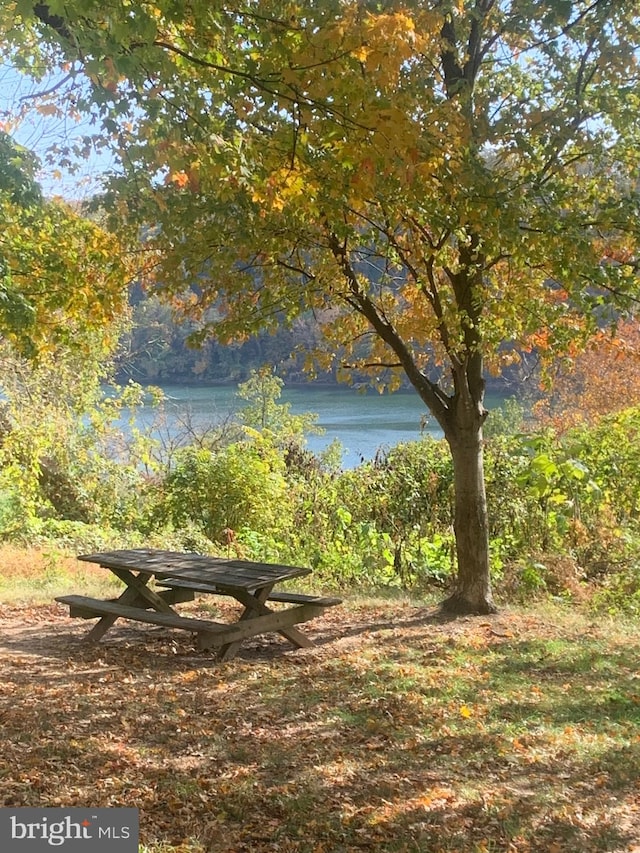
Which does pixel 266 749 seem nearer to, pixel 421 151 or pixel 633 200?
pixel 421 151

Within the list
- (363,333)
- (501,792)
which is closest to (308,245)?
(363,333)

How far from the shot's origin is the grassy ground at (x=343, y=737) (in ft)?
9.59

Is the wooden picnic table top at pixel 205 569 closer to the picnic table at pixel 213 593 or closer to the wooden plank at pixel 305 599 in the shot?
the picnic table at pixel 213 593

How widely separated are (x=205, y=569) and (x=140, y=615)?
53 centimetres

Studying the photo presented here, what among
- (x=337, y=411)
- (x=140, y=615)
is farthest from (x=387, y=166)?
(x=337, y=411)

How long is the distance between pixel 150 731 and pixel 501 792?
1714 mm

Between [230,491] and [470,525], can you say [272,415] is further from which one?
[470,525]

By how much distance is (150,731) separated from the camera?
12.8ft

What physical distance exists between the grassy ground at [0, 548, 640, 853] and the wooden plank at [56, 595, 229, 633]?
251 millimetres

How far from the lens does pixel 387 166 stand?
407 cm

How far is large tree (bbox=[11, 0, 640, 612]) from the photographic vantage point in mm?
3668

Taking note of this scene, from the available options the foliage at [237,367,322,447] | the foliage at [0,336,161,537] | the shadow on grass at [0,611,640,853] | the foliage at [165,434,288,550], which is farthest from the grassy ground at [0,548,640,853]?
the foliage at [237,367,322,447]

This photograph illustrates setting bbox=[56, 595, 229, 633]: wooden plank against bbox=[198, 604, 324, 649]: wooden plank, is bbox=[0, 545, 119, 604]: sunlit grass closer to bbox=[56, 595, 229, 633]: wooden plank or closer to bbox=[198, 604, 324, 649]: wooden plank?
bbox=[56, 595, 229, 633]: wooden plank

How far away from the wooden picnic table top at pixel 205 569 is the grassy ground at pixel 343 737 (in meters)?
0.55
